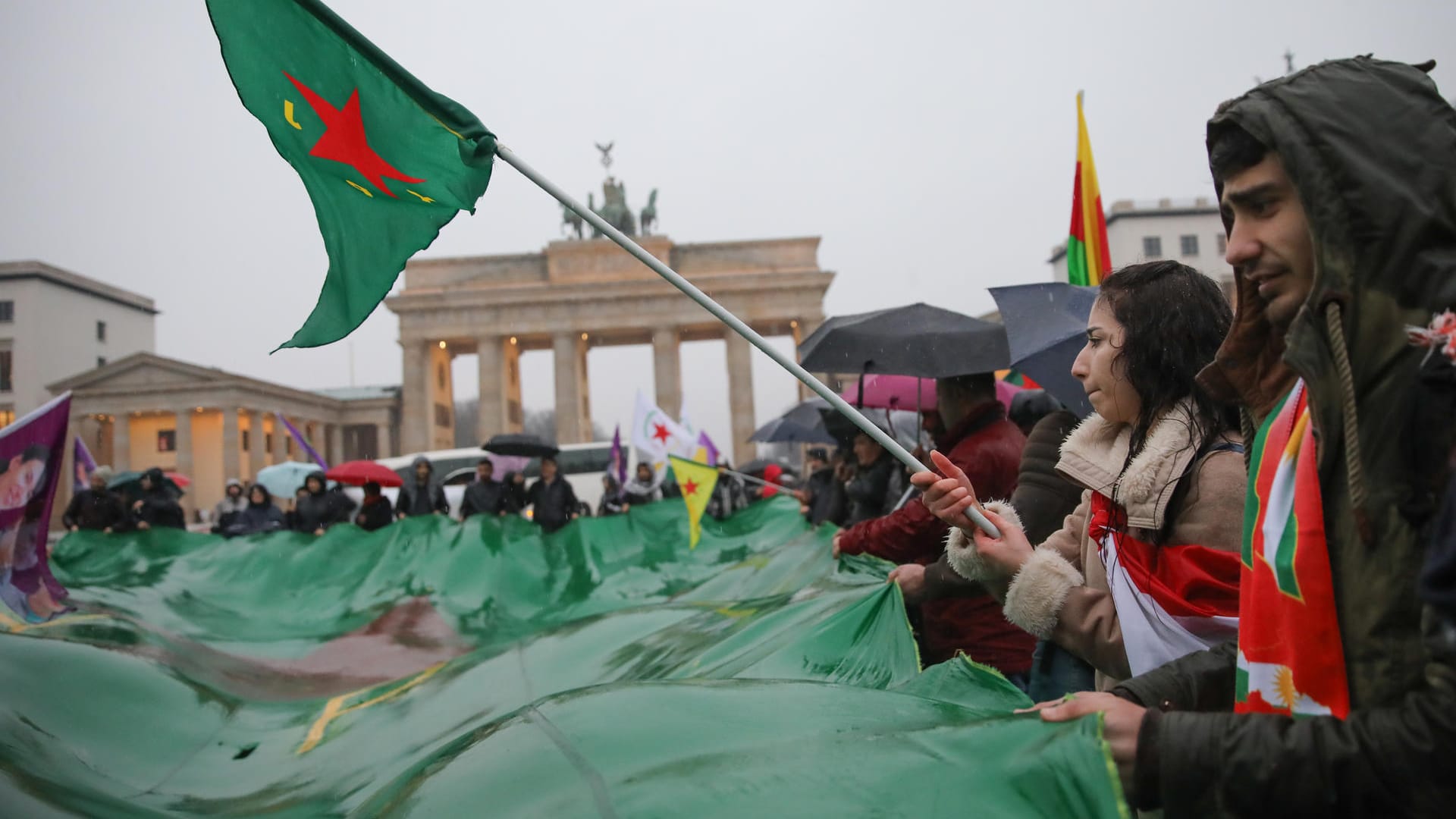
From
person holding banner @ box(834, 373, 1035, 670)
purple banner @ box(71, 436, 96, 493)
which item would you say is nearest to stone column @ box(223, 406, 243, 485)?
purple banner @ box(71, 436, 96, 493)

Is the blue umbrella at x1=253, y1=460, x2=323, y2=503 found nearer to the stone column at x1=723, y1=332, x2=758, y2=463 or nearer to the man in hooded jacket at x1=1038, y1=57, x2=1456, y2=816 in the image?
the man in hooded jacket at x1=1038, y1=57, x2=1456, y2=816

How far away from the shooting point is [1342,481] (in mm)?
1213

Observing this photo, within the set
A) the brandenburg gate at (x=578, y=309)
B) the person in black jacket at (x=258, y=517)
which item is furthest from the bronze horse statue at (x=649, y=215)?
the person in black jacket at (x=258, y=517)

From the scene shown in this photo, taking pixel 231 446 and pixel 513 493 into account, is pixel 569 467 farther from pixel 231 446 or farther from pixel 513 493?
pixel 231 446

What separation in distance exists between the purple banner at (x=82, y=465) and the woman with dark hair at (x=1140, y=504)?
16990 millimetres

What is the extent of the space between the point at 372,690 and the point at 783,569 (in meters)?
2.39

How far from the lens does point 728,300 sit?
2080 inches

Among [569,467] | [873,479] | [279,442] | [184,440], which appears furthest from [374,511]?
[279,442]

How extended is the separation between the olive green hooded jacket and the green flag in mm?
1951

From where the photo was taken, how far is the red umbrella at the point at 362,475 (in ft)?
40.5

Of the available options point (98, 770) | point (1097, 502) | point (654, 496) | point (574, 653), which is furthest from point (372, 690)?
point (654, 496)

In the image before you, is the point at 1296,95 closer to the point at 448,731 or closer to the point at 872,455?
the point at 448,731

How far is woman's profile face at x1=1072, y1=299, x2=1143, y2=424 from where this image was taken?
6.94ft

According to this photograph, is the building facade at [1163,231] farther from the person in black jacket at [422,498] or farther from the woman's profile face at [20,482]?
the woman's profile face at [20,482]
